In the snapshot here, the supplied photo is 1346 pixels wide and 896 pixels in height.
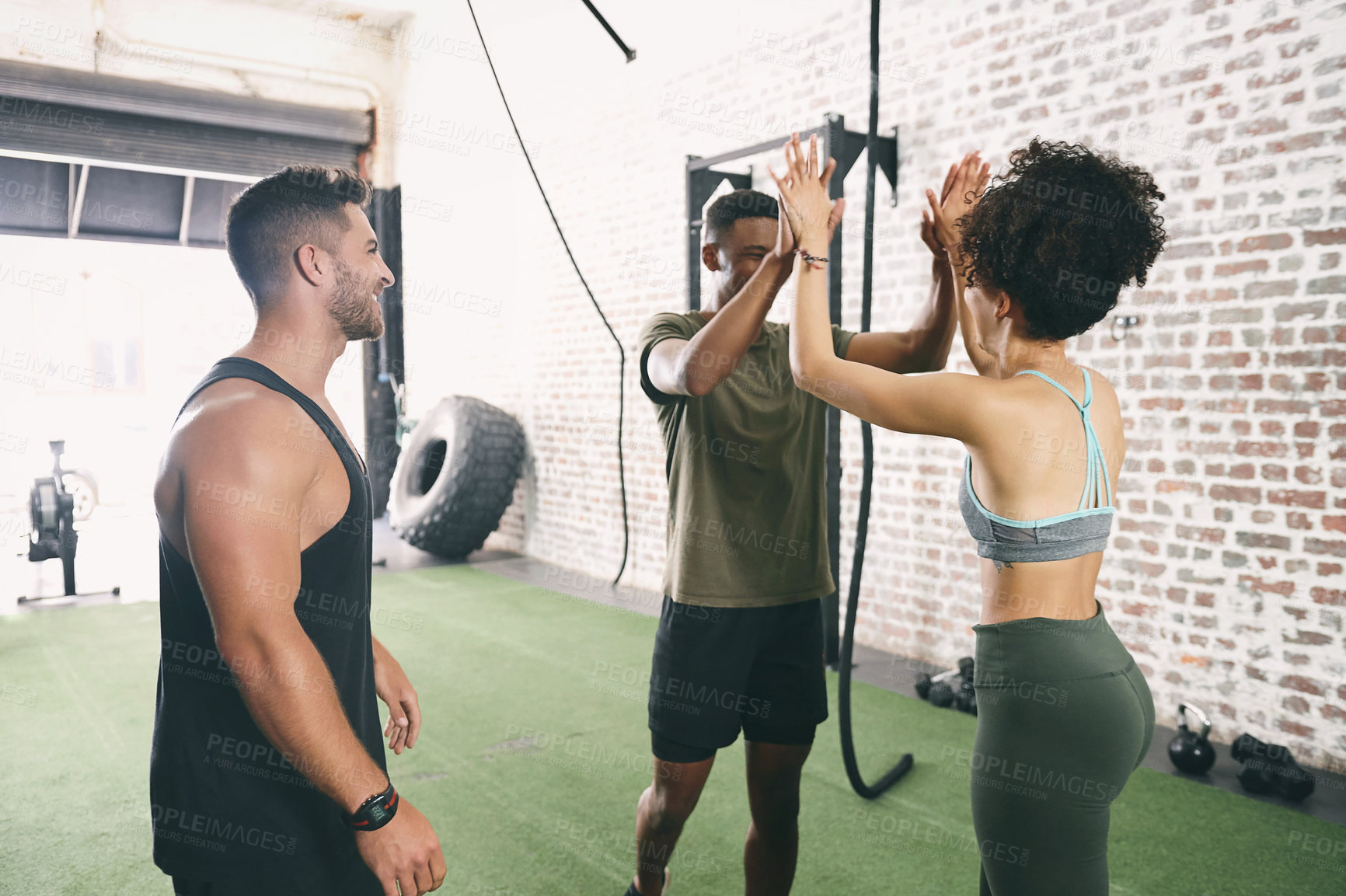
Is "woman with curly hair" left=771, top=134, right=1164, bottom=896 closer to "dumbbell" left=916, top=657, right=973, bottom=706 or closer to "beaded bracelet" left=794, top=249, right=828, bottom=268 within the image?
"beaded bracelet" left=794, top=249, right=828, bottom=268

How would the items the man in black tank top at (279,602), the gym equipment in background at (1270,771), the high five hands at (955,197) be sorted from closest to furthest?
the man in black tank top at (279,602) → the high five hands at (955,197) → the gym equipment in background at (1270,771)

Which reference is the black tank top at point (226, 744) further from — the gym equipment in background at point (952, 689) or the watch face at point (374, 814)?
the gym equipment in background at point (952, 689)

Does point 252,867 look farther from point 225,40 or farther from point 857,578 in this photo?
point 225,40

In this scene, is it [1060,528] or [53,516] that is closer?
[1060,528]

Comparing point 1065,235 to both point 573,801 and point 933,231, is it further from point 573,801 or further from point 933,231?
point 573,801

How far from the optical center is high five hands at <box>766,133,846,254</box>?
145cm

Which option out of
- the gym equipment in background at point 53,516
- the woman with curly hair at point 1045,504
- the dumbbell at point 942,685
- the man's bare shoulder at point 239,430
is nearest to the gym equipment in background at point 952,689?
the dumbbell at point 942,685

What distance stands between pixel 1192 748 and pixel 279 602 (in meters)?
2.95

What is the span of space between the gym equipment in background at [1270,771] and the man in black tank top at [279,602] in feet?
8.95

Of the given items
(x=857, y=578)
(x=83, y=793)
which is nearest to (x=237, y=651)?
(x=857, y=578)

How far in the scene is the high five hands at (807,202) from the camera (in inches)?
56.9

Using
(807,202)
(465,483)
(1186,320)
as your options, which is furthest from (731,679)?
(465,483)

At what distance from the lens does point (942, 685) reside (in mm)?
3625

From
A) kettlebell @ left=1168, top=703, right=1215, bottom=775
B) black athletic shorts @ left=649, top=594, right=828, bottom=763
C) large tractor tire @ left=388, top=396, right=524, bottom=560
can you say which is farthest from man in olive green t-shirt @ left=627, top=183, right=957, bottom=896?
large tractor tire @ left=388, top=396, right=524, bottom=560
